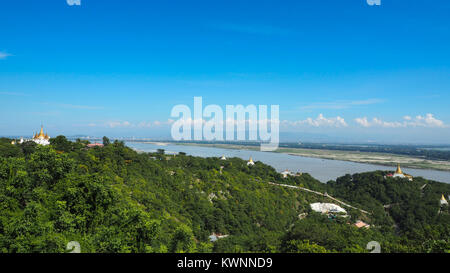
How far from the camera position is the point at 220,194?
2098 centimetres

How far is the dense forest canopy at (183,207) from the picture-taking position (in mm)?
6656

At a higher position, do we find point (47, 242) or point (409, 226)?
point (47, 242)

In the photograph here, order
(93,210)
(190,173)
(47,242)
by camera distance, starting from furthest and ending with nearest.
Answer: (190,173) → (93,210) → (47,242)

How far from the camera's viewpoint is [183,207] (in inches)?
677

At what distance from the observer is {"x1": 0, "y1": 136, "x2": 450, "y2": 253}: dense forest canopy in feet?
21.8
